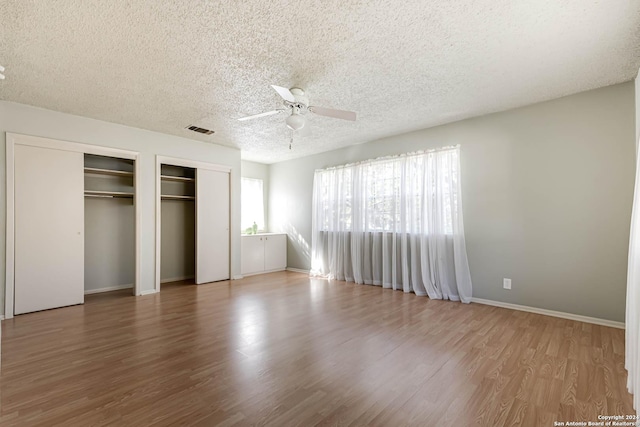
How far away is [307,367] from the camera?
2311 mm

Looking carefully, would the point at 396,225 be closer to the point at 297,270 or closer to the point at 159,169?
the point at 297,270

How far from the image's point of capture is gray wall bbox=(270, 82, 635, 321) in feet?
10.4

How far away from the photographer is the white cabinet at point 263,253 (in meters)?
6.11

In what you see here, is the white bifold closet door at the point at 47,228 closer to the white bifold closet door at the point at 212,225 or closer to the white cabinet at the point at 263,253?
the white bifold closet door at the point at 212,225

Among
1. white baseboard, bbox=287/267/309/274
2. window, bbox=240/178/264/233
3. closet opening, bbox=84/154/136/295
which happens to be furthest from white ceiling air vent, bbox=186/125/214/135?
white baseboard, bbox=287/267/309/274

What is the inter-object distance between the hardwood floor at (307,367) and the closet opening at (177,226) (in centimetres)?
179

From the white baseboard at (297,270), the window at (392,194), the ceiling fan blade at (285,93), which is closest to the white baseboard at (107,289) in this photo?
the white baseboard at (297,270)

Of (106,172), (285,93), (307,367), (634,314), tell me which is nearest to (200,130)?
(106,172)

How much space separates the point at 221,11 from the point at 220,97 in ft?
4.82

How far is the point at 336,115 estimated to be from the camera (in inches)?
119

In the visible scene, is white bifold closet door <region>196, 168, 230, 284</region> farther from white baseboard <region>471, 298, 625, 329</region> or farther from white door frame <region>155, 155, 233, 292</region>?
white baseboard <region>471, 298, 625, 329</region>

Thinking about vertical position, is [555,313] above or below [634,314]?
below

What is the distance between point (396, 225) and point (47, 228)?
496 centimetres

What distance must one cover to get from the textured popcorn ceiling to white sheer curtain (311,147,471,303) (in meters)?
1.06
